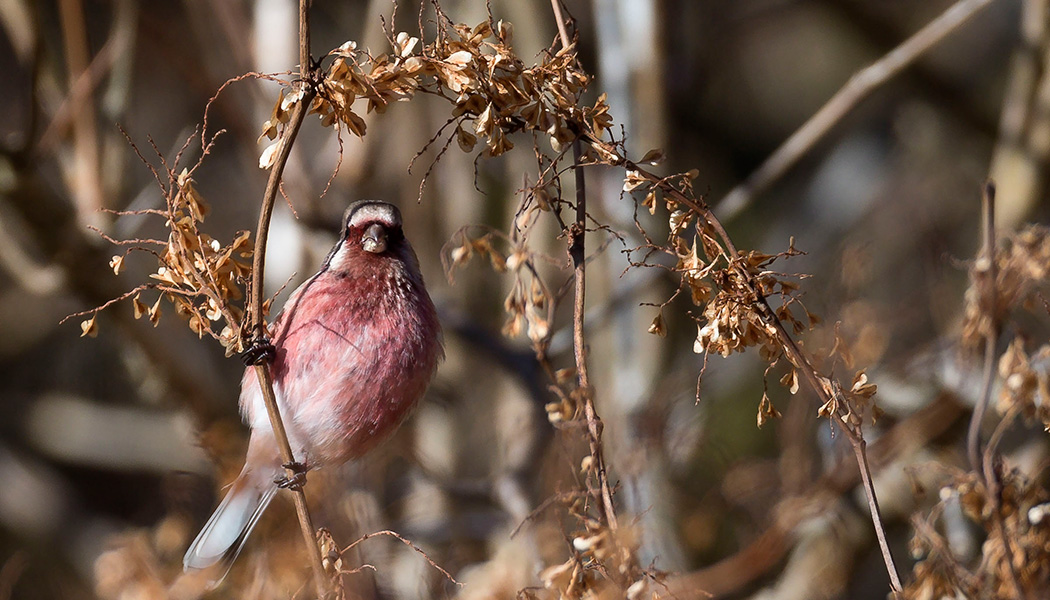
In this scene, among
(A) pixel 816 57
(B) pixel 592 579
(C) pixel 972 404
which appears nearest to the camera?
(B) pixel 592 579

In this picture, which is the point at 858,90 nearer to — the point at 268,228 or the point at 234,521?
the point at 234,521

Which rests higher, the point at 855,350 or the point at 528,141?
the point at 528,141

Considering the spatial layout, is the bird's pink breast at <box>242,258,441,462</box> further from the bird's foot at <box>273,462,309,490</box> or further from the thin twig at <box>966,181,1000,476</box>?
the thin twig at <box>966,181,1000,476</box>

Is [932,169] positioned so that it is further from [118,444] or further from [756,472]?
[118,444]

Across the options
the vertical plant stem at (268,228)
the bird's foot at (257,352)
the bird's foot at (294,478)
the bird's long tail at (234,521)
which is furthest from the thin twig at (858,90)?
the vertical plant stem at (268,228)

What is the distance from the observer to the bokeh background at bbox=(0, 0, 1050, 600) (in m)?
4.18

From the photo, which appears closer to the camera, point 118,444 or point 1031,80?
point 1031,80

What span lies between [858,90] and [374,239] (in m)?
2.82

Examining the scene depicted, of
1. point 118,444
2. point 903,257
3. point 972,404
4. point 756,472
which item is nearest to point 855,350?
point 756,472

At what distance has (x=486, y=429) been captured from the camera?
6.76 m

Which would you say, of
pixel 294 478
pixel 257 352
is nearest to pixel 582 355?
pixel 294 478

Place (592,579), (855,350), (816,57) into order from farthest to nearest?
(816,57) < (855,350) < (592,579)

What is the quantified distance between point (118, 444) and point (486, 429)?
8.30 ft

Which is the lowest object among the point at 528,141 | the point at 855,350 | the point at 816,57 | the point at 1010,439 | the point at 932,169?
the point at 1010,439
